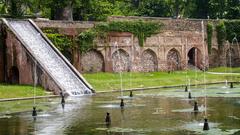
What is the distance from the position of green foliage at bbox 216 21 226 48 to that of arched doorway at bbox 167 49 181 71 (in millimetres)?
6310

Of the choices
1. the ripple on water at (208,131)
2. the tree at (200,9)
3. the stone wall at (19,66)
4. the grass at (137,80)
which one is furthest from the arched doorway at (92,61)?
the ripple on water at (208,131)

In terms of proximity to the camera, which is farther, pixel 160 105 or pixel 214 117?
pixel 160 105

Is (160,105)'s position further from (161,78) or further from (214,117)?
(161,78)

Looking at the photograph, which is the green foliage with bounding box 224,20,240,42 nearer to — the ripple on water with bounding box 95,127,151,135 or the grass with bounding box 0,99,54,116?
the grass with bounding box 0,99,54,116

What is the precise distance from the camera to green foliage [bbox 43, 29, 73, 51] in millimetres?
46094

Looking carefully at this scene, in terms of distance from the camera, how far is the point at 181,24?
57062mm

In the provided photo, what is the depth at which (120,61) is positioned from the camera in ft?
172

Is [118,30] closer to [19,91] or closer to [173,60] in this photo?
[173,60]

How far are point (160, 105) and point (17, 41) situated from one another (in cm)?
1544

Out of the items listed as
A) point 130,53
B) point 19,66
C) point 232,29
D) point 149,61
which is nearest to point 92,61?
point 130,53

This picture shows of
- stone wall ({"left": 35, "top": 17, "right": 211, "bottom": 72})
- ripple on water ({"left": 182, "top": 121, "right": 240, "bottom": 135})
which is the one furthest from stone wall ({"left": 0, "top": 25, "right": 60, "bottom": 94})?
ripple on water ({"left": 182, "top": 121, "right": 240, "bottom": 135})

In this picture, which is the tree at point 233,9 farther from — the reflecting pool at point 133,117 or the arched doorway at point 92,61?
the reflecting pool at point 133,117

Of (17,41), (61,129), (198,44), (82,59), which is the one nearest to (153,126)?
(61,129)

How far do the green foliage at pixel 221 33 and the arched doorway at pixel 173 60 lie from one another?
6.31m
